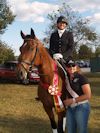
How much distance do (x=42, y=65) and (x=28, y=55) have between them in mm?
572

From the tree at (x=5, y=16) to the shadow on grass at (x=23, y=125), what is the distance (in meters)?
24.9

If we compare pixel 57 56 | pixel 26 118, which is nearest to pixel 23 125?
pixel 26 118

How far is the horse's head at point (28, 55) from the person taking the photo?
8047mm

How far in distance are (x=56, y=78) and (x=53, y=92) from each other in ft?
1.04

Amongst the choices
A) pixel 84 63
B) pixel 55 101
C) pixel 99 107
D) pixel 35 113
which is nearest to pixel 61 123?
pixel 55 101

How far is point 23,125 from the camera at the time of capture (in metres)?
11.5

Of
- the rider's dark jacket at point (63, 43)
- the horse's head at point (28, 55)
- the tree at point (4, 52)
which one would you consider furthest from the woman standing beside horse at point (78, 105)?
the tree at point (4, 52)

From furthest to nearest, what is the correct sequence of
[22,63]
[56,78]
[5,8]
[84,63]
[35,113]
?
[84,63] < [5,8] < [35,113] < [56,78] < [22,63]

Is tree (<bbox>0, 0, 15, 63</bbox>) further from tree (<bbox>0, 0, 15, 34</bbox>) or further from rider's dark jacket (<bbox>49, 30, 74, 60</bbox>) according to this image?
rider's dark jacket (<bbox>49, 30, 74, 60</bbox>)

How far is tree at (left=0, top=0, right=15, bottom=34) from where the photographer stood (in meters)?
37.0

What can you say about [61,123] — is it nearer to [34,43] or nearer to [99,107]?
[34,43]

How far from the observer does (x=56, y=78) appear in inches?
340

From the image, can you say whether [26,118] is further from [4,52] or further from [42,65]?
[4,52]

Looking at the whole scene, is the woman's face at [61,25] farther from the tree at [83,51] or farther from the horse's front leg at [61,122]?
the tree at [83,51]
